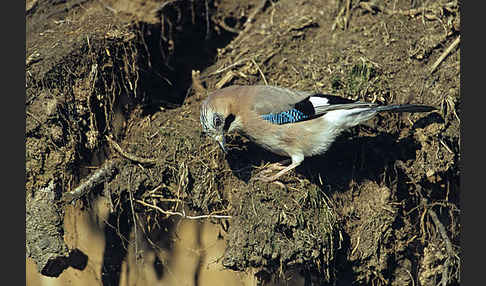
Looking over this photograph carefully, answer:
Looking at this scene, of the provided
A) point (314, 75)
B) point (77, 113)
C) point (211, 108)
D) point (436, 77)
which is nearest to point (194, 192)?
point (211, 108)

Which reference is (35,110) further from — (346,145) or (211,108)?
(346,145)

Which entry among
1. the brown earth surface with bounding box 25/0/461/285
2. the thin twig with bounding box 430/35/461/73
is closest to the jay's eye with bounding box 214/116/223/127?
the brown earth surface with bounding box 25/0/461/285

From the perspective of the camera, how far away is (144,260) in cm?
642

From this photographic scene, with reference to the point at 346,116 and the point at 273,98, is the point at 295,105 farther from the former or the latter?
the point at 346,116

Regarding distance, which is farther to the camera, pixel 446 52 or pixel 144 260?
pixel 446 52

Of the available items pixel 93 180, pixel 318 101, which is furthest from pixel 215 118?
pixel 93 180

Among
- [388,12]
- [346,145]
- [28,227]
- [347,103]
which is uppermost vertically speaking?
[388,12]

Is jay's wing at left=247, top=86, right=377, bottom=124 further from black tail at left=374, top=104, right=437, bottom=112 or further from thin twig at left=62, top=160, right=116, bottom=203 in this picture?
thin twig at left=62, top=160, right=116, bottom=203

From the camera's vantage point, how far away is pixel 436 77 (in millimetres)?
6566

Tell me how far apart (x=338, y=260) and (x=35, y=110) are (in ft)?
12.1

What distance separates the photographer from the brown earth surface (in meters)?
5.85

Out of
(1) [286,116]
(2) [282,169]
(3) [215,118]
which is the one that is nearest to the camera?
(3) [215,118]

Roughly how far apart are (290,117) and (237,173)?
2.88 feet

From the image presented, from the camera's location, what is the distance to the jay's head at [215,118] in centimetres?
571
